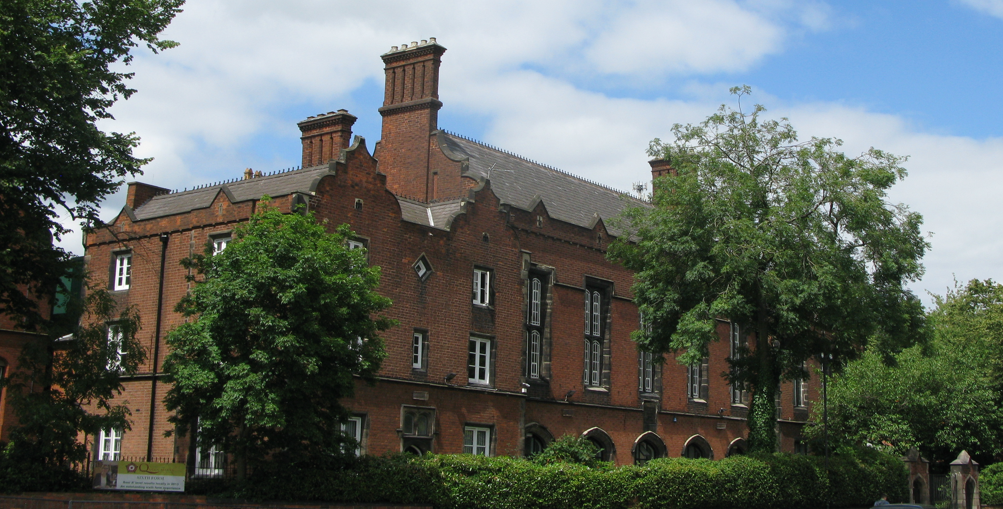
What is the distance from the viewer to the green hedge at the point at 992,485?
4584cm

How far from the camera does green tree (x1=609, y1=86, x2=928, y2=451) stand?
30375 mm

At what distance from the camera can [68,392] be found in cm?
2397

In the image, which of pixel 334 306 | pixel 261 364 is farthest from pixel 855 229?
pixel 261 364

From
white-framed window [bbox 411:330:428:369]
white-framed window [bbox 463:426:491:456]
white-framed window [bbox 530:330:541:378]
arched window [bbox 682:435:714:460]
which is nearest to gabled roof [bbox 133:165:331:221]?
white-framed window [bbox 411:330:428:369]

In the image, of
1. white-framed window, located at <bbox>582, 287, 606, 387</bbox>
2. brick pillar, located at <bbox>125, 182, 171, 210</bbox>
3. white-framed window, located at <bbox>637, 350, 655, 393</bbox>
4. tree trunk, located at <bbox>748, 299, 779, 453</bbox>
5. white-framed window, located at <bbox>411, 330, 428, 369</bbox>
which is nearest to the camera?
tree trunk, located at <bbox>748, 299, 779, 453</bbox>

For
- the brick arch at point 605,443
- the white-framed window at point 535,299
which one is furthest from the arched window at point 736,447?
the white-framed window at point 535,299

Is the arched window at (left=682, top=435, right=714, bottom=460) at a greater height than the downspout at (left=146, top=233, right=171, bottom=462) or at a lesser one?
lesser

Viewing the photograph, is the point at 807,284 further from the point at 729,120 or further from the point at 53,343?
the point at 53,343

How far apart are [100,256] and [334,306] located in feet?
42.0

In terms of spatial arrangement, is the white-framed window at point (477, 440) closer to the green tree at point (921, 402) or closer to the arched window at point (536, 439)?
the arched window at point (536, 439)

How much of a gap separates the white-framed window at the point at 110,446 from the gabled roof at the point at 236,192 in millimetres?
6930

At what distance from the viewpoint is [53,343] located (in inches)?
1003

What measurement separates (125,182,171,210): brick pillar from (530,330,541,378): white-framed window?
14.7m

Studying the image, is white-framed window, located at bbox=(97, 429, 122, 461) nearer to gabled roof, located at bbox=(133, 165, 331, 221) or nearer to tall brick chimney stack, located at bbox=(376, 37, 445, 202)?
gabled roof, located at bbox=(133, 165, 331, 221)
